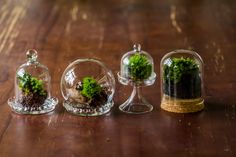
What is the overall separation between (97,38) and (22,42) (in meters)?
0.29

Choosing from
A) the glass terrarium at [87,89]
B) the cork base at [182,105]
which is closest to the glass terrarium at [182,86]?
the cork base at [182,105]

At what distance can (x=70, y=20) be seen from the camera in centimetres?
312

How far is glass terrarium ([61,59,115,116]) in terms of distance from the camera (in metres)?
1.90

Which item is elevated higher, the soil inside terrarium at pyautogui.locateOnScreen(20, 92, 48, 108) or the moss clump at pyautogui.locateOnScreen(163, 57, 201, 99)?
the moss clump at pyautogui.locateOnScreen(163, 57, 201, 99)

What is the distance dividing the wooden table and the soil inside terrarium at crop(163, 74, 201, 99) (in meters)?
0.06

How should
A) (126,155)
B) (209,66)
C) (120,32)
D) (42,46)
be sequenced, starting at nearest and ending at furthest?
(126,155), (209,66), (42,46), (120,32)

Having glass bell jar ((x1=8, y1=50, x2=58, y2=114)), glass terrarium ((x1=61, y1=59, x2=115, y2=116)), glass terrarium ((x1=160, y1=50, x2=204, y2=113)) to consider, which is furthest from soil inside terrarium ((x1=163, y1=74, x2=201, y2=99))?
glass bell jar ((x1=8, y1=50, x2=58, y2=114))

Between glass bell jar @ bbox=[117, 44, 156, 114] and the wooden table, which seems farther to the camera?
glass bell jar @ bbox=[117, 44, 156, 114]

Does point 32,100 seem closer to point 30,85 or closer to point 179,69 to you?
point 30,85

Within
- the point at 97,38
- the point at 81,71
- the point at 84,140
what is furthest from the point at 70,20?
the point at 84,140

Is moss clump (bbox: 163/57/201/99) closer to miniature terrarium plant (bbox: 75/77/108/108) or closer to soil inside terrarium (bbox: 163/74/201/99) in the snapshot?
soil inside terrarium (bbox: 163/74/201/99)

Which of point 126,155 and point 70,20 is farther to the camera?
point 70,20

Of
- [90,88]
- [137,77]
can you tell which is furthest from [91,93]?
[137,77]

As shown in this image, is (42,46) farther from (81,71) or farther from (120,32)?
(81,71)
